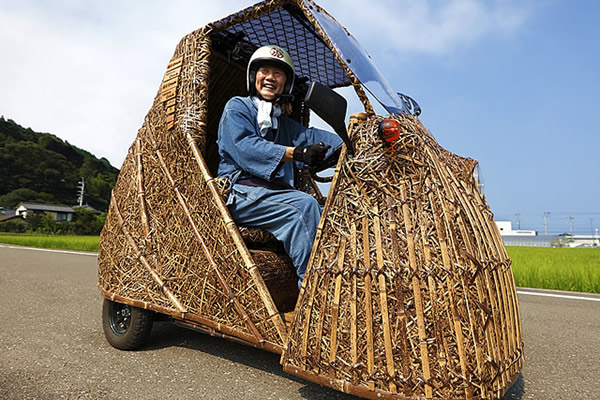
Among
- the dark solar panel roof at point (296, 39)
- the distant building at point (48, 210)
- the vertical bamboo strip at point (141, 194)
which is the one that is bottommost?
the vertical bamboo strip at point (141, 194)

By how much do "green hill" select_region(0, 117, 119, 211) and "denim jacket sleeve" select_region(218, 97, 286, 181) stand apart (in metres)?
67.7

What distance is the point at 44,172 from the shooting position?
61.1m

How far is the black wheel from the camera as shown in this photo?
2.81 metres

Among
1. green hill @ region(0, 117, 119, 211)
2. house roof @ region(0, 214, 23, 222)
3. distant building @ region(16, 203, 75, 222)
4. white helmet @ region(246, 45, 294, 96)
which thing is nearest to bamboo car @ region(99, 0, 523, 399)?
white helmet @ region(246, 45, 294, 96)

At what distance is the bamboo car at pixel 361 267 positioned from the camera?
1578mm

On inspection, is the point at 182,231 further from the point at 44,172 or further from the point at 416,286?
the point at 44,172

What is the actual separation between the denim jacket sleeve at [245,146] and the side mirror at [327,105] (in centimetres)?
61

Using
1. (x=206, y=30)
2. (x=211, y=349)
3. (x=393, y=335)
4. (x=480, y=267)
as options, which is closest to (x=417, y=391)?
(x=393, y=335)

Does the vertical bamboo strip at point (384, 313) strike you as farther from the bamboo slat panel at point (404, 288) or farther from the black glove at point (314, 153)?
the black glove at point (314, 153)

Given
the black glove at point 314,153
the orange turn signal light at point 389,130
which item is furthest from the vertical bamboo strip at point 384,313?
the black glove at point 314,153

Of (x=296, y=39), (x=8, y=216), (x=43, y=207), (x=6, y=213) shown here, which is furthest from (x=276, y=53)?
(x=6, y=213)

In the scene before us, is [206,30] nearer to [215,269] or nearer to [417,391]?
[215,269]

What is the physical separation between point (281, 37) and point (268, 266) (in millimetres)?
1860

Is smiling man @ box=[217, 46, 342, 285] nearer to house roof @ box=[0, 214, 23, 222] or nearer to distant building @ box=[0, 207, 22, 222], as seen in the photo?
house roof @ box=[0, 214, 23, 222]
